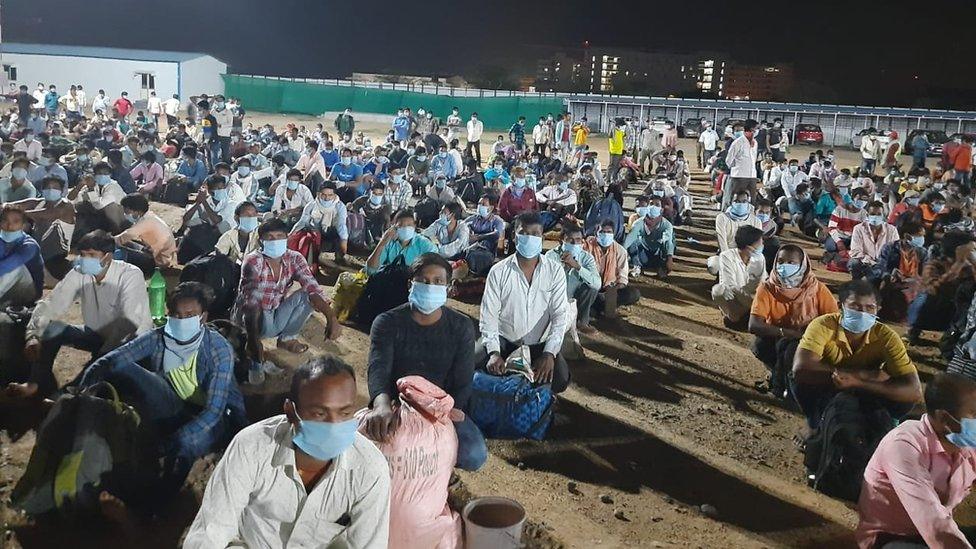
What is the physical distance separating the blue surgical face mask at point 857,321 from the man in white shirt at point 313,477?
310cm

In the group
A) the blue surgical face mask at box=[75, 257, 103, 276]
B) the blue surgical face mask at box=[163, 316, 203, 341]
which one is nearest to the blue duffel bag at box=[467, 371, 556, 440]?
the blue surgical face mask at box=[163, 316, 203, 341]

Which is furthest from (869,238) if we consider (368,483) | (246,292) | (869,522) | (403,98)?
(403,98)

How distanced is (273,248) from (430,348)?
2.35m

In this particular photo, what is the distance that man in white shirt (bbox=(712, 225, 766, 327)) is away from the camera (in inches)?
270

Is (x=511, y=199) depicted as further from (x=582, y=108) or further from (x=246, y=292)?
(x=582, y=108)

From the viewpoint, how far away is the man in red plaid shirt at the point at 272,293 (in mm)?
5883

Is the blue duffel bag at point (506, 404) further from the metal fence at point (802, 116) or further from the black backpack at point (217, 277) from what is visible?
the metal fence at point (802, 116)

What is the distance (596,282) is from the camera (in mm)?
6977

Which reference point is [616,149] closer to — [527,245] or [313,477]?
[527,245]

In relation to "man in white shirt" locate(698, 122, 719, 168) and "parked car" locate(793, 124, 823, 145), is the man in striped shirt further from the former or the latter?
"parked car" locate(793, 124, 823, 145)

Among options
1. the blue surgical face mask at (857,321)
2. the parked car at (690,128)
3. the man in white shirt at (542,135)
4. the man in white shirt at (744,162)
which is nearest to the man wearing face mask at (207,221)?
the blue surgical face mask at (857,321)

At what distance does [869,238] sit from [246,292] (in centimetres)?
654

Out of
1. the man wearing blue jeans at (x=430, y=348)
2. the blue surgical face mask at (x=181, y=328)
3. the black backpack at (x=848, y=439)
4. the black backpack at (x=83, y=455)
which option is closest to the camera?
the black backpack at (x=83, y=455)

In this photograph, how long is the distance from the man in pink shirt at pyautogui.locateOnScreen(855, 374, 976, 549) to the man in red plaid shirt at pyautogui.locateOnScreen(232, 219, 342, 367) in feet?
12.7
